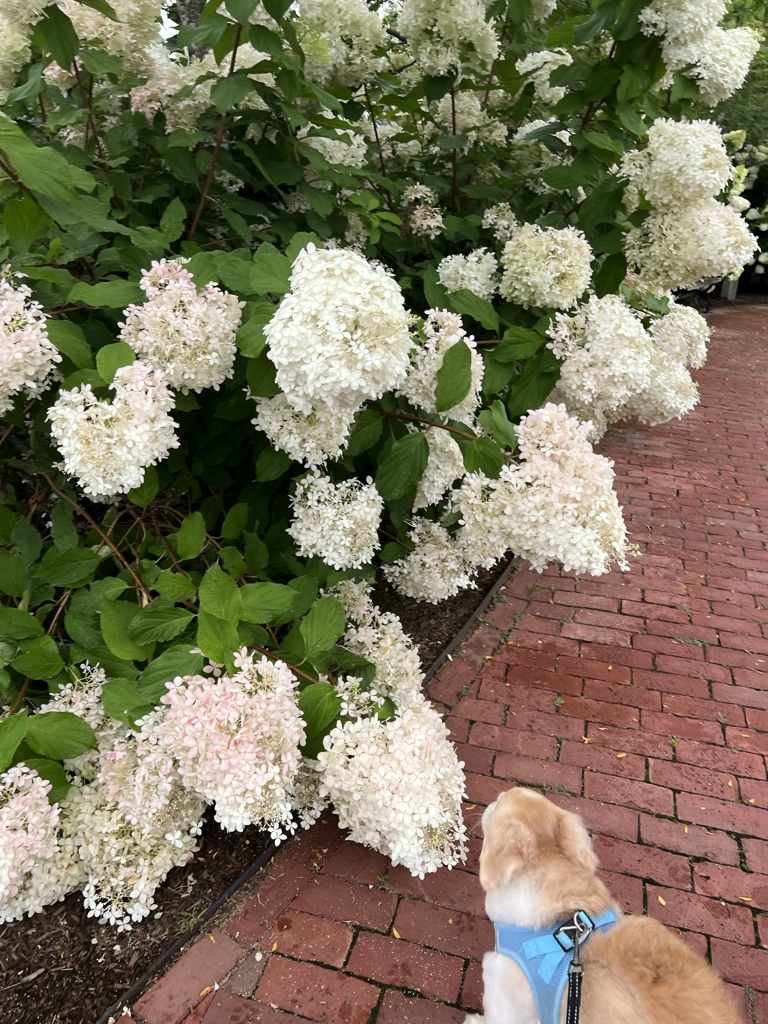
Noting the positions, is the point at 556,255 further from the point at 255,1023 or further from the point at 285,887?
the point at 255,1023

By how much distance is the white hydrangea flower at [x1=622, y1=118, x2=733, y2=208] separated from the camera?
2.53 m

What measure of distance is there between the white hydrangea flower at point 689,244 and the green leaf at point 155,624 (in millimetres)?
2363

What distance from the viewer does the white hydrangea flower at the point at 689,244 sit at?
2709 millimetres

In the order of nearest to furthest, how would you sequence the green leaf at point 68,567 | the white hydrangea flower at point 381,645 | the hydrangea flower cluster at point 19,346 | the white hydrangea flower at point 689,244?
the hydrangea flower cluster at point 19,346 → the green leaf at point 68,567 → the white hydrangea flower at point 381,645 → the white hydrangea flower at point 689,244

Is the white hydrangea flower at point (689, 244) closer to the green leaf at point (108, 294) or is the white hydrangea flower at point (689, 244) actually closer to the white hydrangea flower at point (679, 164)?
the white hydrangea flower at point (679, 164)

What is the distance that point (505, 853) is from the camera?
5.01 feet

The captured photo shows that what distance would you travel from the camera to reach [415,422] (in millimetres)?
2201

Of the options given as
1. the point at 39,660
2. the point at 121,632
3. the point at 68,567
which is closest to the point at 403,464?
the point at 121,632

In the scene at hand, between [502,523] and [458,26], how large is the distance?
208 cm

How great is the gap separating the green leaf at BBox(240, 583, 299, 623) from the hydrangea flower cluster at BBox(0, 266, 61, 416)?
0.75 metres

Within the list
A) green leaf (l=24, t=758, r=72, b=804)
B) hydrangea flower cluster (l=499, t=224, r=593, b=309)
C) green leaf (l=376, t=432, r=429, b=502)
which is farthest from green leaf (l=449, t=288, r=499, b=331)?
green leaf (l=24, t=758, r=72, b=804)

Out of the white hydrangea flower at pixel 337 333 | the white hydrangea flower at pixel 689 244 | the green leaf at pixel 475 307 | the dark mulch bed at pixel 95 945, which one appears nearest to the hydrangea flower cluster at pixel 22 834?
the dark mulch bed at pixel 95 945

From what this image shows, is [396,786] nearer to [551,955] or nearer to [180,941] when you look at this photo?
[551,955]

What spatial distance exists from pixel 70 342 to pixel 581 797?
7.66 feet
